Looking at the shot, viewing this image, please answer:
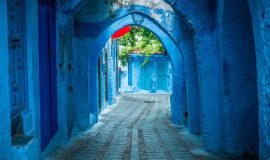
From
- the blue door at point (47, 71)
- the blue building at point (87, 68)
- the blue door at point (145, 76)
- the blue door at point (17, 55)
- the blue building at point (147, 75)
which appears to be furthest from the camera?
the blue door at point (145, 76)

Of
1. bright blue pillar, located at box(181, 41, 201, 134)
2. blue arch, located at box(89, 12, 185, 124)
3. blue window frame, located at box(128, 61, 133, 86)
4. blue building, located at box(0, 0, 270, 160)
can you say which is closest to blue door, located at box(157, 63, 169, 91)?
blue window frame, located at box(128, 61, 133, 86)

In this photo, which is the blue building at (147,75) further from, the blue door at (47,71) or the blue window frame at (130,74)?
the blue door at (47,71)

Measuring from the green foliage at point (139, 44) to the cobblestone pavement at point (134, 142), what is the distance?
724cm

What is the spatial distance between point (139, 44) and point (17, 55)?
1446cm

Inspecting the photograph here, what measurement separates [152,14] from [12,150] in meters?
5.77

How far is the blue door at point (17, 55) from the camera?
Answer: 4.23 metres

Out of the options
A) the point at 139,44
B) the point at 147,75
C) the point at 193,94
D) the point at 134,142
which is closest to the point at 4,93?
the point at 134,142

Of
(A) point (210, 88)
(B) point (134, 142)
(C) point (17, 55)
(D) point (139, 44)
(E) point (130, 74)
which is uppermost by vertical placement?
(D) point (139, 44)

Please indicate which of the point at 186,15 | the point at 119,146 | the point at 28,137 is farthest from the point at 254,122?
the point at 28,137

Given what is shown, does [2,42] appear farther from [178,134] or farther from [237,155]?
[178,134]

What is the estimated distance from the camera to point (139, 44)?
61.6 ft

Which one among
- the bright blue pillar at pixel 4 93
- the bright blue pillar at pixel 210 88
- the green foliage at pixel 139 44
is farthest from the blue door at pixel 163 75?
the bright blue pillar at pixel 4 93

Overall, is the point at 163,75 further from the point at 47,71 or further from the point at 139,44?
the point at 47,71

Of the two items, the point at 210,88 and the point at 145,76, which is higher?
the point at 145,76
